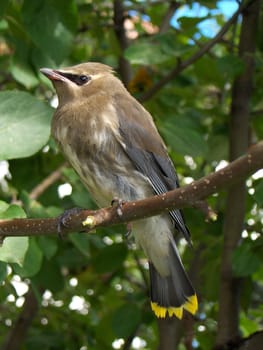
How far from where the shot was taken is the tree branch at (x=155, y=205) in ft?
6.93

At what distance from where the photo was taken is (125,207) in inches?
98.0

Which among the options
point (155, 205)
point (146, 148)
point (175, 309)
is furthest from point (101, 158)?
point (155, 205)

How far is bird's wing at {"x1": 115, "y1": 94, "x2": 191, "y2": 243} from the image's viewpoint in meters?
3.67

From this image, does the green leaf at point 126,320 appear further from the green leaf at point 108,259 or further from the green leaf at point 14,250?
the green leaf at point 14,250

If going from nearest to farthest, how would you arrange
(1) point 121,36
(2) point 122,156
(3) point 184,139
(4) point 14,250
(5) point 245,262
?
(4) point 14,250 < (5) point 245,262 < (2) point 122,156 < (3) point 184,139 < (1) point 121,36

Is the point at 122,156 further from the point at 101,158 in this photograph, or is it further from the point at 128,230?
the point at 128,230

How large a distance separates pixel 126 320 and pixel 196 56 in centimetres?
146

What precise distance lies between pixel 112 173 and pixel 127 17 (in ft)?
4.93

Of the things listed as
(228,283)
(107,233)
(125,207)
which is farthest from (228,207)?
(125,207)

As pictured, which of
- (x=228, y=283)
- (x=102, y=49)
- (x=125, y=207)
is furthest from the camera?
(x=102, y=49)

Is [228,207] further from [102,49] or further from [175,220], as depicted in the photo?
[102,49]

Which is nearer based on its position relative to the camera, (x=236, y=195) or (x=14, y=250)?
(x=14, y=250)

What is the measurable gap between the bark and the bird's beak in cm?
95

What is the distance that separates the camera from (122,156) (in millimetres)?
3646
